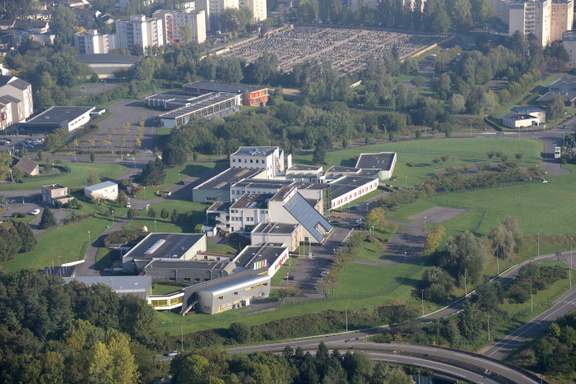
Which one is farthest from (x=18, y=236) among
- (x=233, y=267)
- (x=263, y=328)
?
(x=263, y=328)

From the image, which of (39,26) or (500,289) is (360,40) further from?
(500,289)

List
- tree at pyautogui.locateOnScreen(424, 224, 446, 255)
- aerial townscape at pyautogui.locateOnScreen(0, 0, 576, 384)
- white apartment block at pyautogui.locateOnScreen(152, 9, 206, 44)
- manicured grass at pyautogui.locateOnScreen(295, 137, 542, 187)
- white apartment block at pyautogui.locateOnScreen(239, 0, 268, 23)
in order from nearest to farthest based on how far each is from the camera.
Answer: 1. aerial townscape at pyautogui.locateOnScreen(0, 0, 576, 384)
2. tree at pyautogui.locateOnScreen(424, 224, 446, 255)
3. manicured grass at pyautogui.locateOnScreen(295, 137, 542, 187)
4. white apartment block at pyautogui.locateOnScreen(152, 9, 206, 44)
5. white apartment block at pyautogui.locateOnScreen(239, 0, 268, 23)

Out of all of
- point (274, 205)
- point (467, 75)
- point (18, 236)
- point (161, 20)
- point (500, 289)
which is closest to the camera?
point (500, 289)

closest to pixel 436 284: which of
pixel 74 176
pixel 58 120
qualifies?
pixel 74 176

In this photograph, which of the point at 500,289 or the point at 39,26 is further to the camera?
the point at 39,26

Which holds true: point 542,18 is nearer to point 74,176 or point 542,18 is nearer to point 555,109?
point 555,109

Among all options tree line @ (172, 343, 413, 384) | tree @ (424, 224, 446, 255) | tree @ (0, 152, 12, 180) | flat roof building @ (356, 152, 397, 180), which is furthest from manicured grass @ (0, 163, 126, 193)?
tree line @ (172, 343, 413, 384)

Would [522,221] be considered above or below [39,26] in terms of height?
below

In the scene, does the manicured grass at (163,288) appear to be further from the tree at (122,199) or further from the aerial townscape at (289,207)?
the tree at (122,199)

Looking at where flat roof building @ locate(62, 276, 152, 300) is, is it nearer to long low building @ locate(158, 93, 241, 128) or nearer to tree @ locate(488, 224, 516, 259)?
tree @ locate(488, 224, 516, 259)
